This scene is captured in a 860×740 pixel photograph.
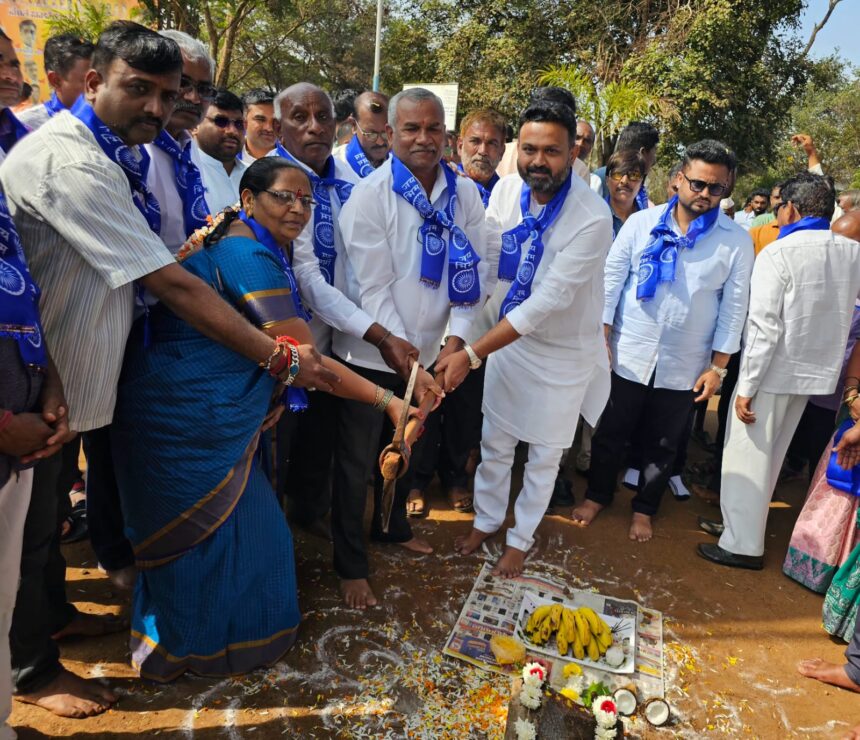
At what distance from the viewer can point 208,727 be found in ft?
7.15

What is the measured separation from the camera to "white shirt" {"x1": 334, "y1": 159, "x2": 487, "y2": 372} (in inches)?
107

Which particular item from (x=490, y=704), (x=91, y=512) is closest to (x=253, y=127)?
(x=91, y=512)

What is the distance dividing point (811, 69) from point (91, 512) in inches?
750

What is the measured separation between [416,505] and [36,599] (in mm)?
2166

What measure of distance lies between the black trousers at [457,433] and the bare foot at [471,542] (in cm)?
64

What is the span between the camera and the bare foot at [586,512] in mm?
3895

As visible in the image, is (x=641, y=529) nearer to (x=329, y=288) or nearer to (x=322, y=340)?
(x=322, y=340)

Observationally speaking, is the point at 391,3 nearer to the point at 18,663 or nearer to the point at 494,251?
the point at 494,251

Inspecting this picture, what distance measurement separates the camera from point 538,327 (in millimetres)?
3064

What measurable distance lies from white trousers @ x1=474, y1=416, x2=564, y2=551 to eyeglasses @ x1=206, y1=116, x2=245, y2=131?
2.24 m

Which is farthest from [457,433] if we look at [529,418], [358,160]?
[358,160]

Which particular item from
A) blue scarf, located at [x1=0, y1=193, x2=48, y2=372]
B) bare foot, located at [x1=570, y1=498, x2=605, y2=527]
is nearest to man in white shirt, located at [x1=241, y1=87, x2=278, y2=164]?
blue scarf, located at [x1=0, y1=193, x2=48, y2=372]

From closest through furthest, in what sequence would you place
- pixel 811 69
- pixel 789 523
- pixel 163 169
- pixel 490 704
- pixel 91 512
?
pixel 490 704
pixel 163 169
pixel 91 512
pixel 789 523
pixel 811 69

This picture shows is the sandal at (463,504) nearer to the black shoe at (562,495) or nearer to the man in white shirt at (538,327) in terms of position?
the man in white shirt at (538,327)
